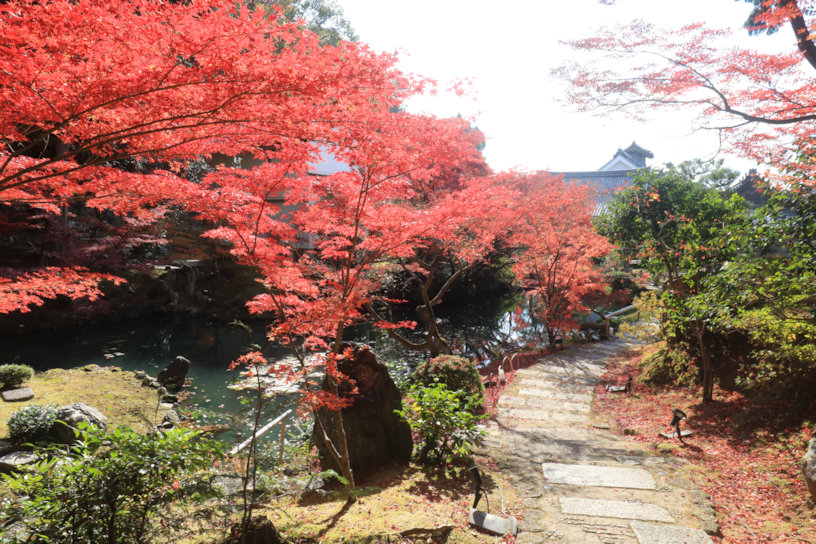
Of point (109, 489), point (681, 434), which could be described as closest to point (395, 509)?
point (109, 489)

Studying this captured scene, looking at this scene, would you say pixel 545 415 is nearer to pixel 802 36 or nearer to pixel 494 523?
pixel 494 523

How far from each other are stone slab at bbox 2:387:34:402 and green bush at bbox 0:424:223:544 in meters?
7.23

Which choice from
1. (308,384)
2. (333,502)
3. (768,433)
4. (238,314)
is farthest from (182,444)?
(238,314)

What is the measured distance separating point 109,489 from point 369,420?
3049 mm

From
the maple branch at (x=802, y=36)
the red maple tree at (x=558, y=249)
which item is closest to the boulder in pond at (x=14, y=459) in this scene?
the maple branch at (x=802, y=36)

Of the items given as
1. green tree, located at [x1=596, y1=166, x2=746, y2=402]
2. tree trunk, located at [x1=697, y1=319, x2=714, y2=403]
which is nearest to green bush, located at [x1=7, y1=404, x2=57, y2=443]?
green tree, located at [x1=596, y1=166, x2=746, y2=402]

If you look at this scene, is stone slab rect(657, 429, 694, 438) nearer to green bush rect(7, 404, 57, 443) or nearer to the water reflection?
the water reflection

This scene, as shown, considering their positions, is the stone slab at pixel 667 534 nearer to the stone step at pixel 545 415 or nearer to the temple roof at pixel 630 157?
the stone step at pixel 545 415

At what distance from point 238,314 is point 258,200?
14554mm

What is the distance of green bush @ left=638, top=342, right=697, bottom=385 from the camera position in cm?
729

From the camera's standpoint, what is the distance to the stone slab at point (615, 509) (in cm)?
341

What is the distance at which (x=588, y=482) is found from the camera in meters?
4.12

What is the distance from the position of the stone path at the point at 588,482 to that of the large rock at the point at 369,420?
1123 millimetres

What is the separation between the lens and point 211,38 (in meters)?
2.39
